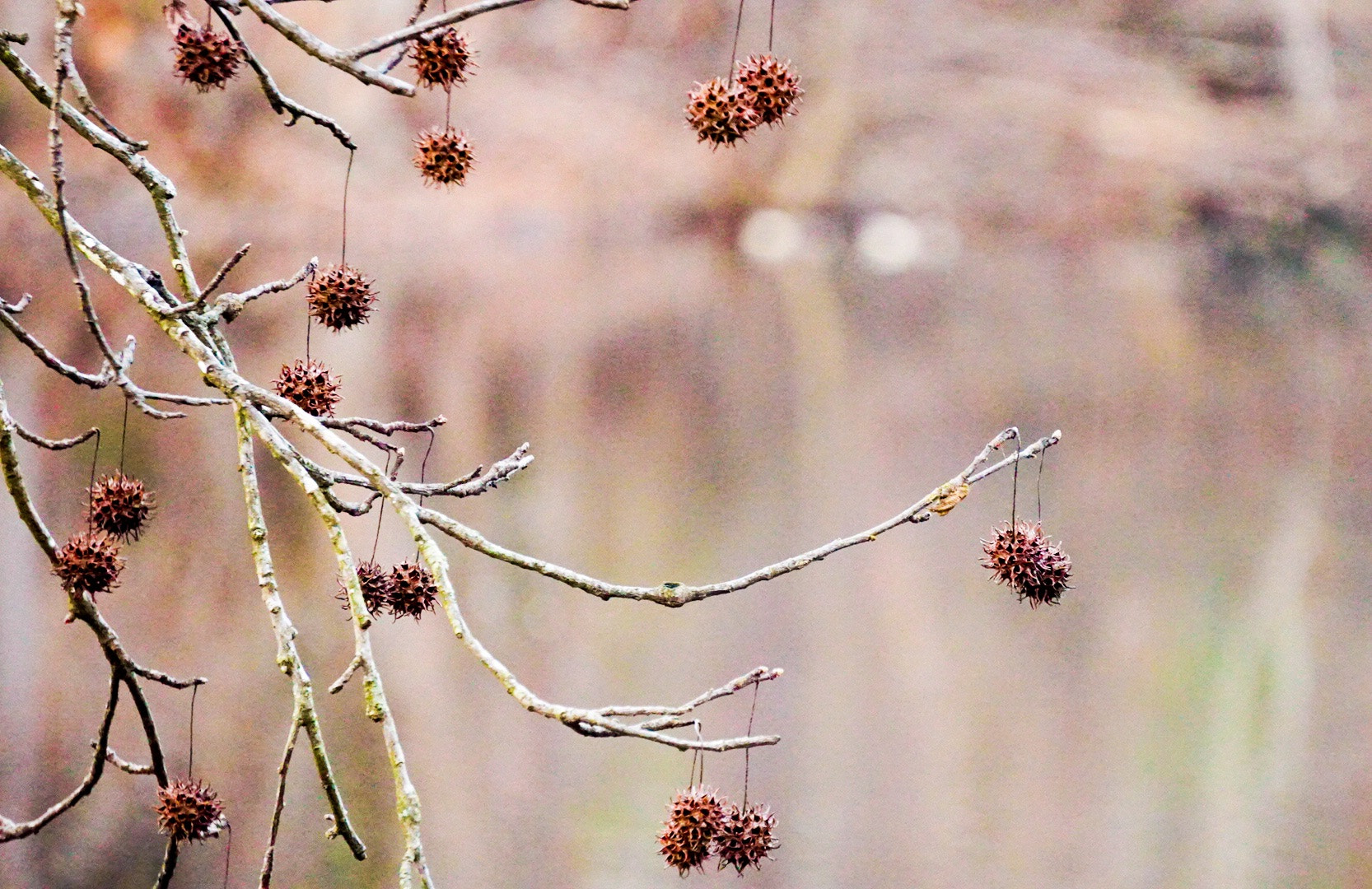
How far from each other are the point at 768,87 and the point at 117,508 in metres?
0.75

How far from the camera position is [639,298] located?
6105 millimetres

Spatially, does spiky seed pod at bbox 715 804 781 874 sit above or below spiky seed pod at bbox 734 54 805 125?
below

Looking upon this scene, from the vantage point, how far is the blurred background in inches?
129

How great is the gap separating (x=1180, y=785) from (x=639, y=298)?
11.7 ft

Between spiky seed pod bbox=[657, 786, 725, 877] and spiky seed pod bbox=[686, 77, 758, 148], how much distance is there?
21.1 inches

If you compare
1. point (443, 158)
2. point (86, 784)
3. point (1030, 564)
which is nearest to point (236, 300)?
point (443, 158)

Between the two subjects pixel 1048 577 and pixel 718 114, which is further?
pixel 1048 577

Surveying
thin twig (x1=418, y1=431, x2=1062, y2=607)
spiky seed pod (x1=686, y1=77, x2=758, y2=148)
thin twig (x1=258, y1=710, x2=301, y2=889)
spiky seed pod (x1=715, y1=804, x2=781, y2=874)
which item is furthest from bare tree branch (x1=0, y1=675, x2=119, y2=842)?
spiky seed pod (x1=686, y1=77, x2=758, y2=148)

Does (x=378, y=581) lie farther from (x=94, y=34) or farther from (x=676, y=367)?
(x=94, y=34)

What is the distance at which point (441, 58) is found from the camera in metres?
0.99

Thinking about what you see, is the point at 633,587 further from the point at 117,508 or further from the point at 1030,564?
the point at 117,508

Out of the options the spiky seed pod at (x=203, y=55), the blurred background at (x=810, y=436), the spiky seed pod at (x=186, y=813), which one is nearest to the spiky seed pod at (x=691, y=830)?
A: the spiky seed pod at (x=186, y=813)

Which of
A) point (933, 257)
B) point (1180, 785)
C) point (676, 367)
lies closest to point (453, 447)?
point (676, 367)

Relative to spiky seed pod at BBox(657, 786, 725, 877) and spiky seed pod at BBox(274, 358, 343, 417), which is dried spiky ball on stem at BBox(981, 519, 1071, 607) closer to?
spiky seed pod at BBox(657, 786, 725, 877)
